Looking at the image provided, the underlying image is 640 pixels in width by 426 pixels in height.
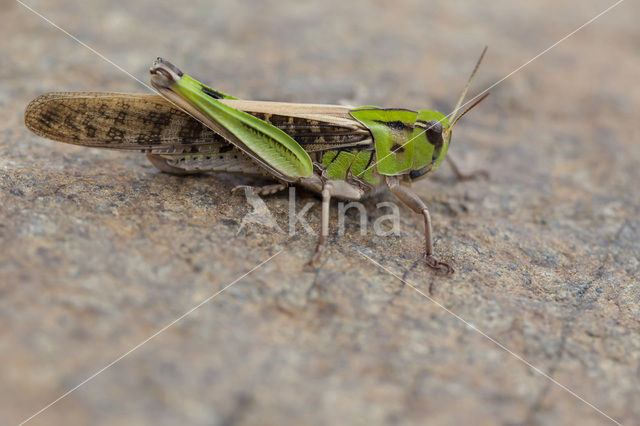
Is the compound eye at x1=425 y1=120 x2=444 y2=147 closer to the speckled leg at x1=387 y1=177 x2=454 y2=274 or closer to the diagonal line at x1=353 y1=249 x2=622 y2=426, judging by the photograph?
the speckled leg at x1=387 y1=177 x2=454 y2=274

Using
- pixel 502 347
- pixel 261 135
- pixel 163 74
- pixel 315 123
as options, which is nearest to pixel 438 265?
pixel 502 347

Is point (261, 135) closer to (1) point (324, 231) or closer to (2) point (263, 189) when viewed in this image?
(2) point (263, 189)

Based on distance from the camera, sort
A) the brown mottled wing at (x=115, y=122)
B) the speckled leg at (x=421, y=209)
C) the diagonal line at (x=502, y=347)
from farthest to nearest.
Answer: the speckled leg at (x=421, y=209), the brown mottled wing at (x=115, y=122), the diagonal line at (x=502, y=347)

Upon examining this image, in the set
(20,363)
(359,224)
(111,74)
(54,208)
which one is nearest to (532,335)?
(359,224)

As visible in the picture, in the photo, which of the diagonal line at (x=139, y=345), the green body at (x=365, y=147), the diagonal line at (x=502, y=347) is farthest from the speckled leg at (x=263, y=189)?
the diagonal line at (x=502, y=347)

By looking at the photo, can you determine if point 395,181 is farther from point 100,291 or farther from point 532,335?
point 100,291

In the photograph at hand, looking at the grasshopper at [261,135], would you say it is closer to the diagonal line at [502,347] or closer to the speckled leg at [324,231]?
the speckled leg at [324,231]
